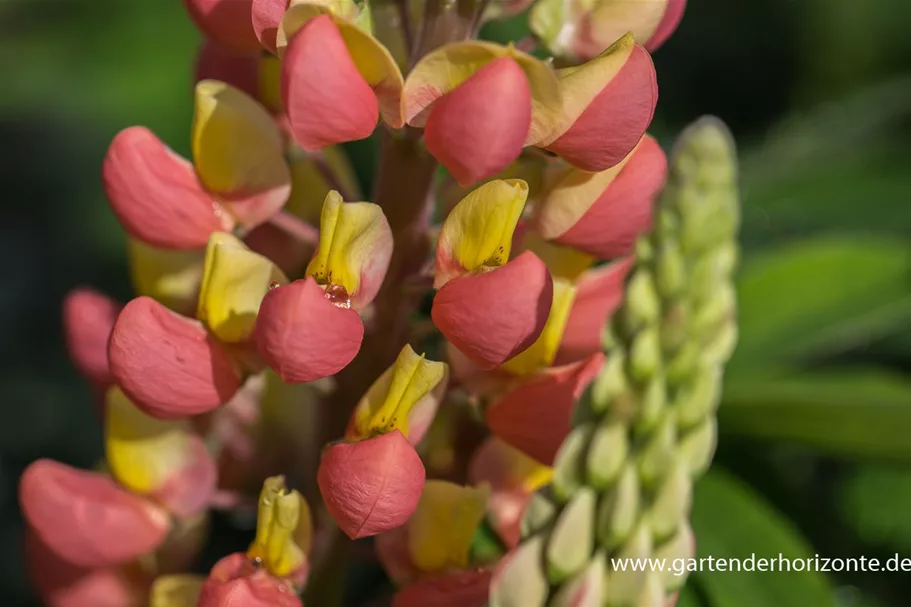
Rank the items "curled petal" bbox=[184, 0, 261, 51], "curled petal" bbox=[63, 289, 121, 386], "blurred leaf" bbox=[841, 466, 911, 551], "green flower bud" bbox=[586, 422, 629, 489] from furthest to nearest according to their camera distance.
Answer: "blurred leaf" bbox=[841, 466, 911, 551] < "curled petal" bbox=[63, 289, 121, 386] < "curled petal" bbox=[184, 0, 261, 51] < "green flower bud" bbox=[586, 422, 629, 489]

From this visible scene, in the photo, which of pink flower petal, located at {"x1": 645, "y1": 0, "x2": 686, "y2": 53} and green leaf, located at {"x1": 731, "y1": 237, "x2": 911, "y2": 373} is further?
green leaf, located at {"x1": 731, "y1": 237, "x2": 911, "y2": 373}

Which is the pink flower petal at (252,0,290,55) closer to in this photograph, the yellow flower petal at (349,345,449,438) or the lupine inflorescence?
the lupine inflorescence

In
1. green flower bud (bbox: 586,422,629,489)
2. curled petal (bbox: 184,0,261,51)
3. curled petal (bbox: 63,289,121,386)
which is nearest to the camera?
green flower bud (bbox: 586,422,629,489)

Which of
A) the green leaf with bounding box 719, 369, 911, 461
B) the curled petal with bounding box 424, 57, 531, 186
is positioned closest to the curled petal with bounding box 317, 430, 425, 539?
the curled petal with bounding box 424, 57, 531, 186

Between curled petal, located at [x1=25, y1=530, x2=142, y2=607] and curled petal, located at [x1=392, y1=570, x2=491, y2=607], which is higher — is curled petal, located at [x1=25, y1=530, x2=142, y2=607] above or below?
below

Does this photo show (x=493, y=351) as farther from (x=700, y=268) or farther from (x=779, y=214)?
(x=779, y=214)

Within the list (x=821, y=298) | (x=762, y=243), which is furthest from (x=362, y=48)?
(x=762, y=243)

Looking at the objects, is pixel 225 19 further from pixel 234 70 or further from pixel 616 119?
pixel 616 119

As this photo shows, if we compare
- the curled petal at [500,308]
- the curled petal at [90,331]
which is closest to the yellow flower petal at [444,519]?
the curled petal at [500,308]
